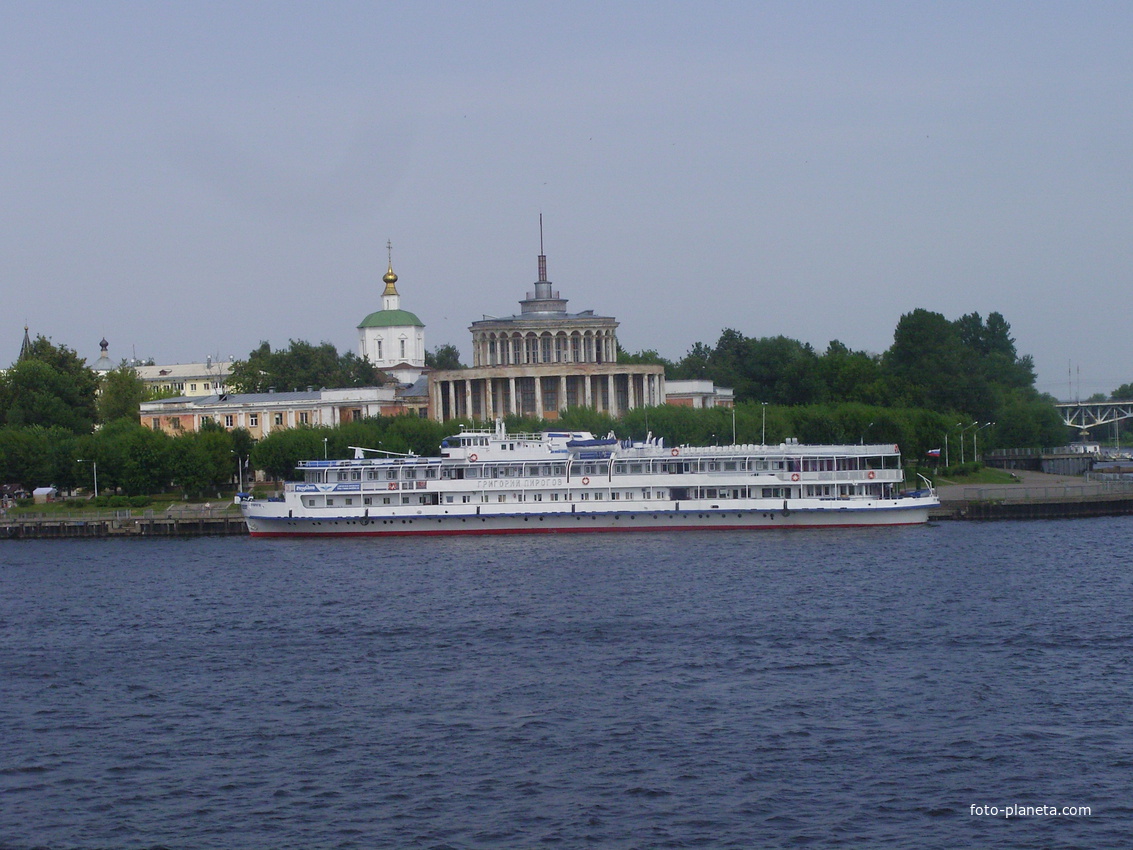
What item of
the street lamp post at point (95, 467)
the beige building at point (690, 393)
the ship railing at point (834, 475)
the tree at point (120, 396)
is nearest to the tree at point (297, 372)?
the tree at point (120, 396)

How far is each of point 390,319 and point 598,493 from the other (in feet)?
273

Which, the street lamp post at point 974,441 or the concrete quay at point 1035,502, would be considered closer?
the concrete quay at point 1035,502

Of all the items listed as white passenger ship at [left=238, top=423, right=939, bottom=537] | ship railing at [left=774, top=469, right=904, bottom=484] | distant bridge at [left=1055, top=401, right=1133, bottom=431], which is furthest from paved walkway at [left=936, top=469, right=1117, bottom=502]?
distant bridge at [left=1055, top=401, right=1133, bottom=431]

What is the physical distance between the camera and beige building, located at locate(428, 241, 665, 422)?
125m

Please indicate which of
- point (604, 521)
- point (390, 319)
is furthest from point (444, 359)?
point (604, 521)

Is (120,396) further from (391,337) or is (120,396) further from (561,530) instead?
(561,530)

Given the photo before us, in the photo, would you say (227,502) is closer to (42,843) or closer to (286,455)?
(286,455)

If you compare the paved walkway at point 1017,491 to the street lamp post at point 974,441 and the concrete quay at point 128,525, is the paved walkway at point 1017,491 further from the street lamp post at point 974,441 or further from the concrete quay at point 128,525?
the concrete quay at point 128,525

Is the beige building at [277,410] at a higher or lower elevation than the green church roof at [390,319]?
lower

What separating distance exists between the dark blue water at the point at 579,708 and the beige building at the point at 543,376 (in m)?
66.6

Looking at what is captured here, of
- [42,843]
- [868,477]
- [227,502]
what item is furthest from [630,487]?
[42,843]

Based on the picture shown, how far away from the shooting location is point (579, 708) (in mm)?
34656

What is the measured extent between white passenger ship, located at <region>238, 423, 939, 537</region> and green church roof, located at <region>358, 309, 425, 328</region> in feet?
256

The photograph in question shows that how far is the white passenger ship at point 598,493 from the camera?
249ft
